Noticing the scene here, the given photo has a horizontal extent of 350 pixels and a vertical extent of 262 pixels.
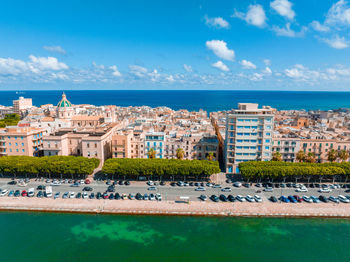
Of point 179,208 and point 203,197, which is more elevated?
point 203,197

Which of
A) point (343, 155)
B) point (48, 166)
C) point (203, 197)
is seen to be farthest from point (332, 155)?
point (48, 166)

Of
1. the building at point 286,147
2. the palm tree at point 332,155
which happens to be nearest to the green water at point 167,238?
the palm tree at point 332,155

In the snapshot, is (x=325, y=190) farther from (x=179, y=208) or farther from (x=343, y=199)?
(x=179, y=208)

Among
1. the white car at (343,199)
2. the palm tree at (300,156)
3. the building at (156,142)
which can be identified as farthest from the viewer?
the building at (156,142)

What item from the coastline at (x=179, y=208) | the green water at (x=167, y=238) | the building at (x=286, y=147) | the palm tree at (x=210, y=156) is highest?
the building at (x=286, y=147)

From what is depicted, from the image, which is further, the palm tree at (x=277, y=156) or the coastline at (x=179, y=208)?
the palm tree at (x=277, y=156)

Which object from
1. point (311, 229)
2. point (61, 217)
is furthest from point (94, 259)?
point (311, 229)

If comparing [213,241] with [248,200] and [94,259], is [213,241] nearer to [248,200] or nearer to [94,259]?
[248,200]

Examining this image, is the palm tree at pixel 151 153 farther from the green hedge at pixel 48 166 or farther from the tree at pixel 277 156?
the tree at pixel 277 156
